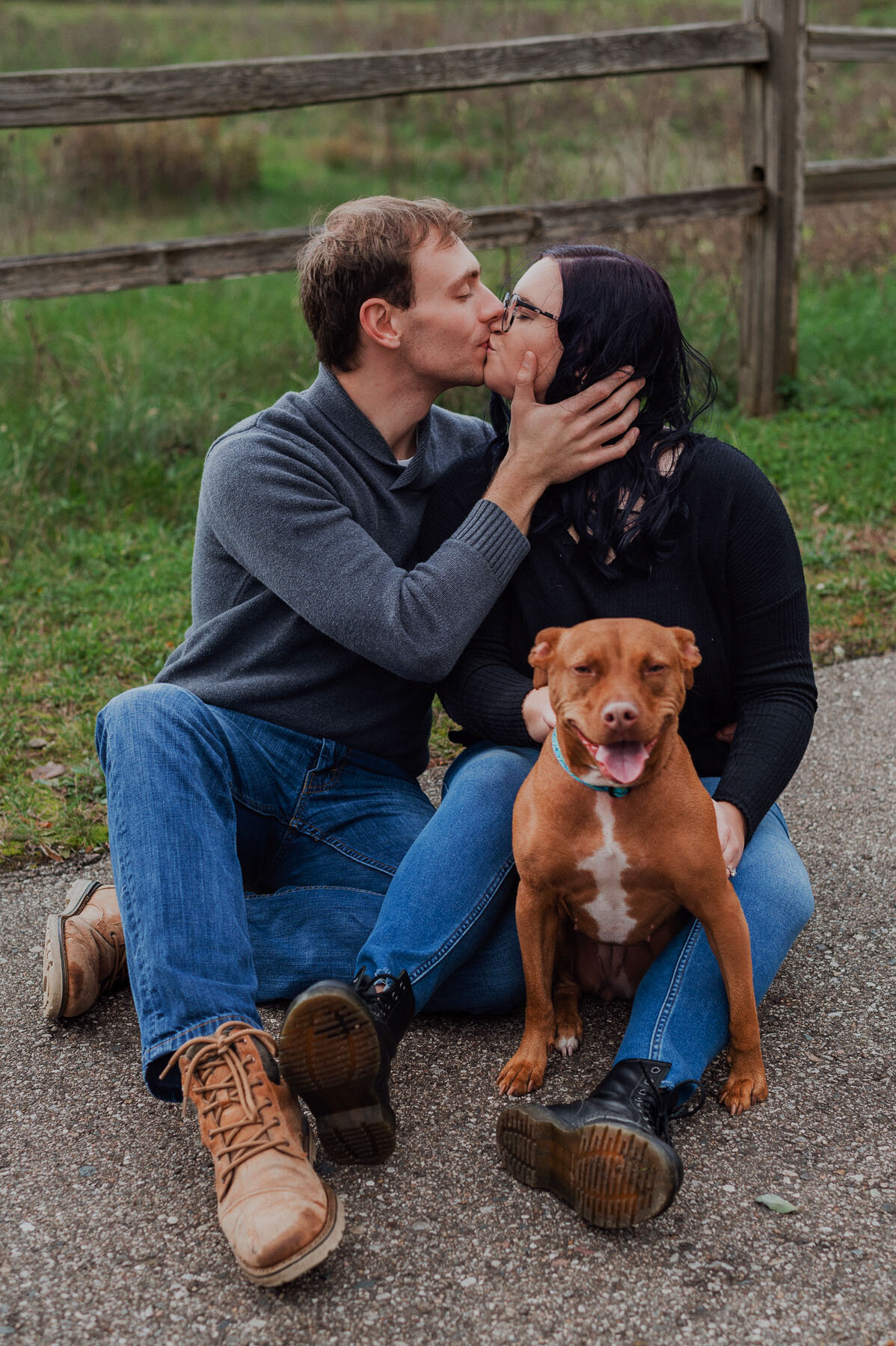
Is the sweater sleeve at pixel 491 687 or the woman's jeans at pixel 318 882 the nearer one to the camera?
the woman's jeans at pixel 318 882

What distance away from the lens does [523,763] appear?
7.90 feet

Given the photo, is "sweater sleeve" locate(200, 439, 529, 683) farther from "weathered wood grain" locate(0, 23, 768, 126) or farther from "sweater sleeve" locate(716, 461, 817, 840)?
"weathered wood grain" locate(0, 23, 768, 126)

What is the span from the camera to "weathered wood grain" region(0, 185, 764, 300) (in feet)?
15.9

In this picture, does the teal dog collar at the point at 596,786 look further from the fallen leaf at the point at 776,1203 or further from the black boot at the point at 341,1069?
the fallen leaf at the point at 776,1203

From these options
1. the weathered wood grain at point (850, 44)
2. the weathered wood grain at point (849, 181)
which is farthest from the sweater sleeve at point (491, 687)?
the weathered wood grain at point (850, 44)

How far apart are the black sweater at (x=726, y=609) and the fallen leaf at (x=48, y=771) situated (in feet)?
5.07

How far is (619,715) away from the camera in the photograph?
1.86 metres

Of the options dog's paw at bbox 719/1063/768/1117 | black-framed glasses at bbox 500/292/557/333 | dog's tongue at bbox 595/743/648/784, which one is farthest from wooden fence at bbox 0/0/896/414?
dog's paw at bbox 719/1063/768/1117

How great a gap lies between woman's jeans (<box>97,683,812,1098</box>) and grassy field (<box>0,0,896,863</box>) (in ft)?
3.03

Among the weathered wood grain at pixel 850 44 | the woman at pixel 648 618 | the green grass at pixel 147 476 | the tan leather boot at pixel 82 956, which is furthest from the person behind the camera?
the weathered wood grain at pixel 850 44

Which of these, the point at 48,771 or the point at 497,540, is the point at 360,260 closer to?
the point at 497,540

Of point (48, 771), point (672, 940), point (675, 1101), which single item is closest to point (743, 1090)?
point (675, 1101)

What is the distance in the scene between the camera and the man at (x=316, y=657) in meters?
2.14

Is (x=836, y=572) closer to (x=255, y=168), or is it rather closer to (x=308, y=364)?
(x=308, y=364)
